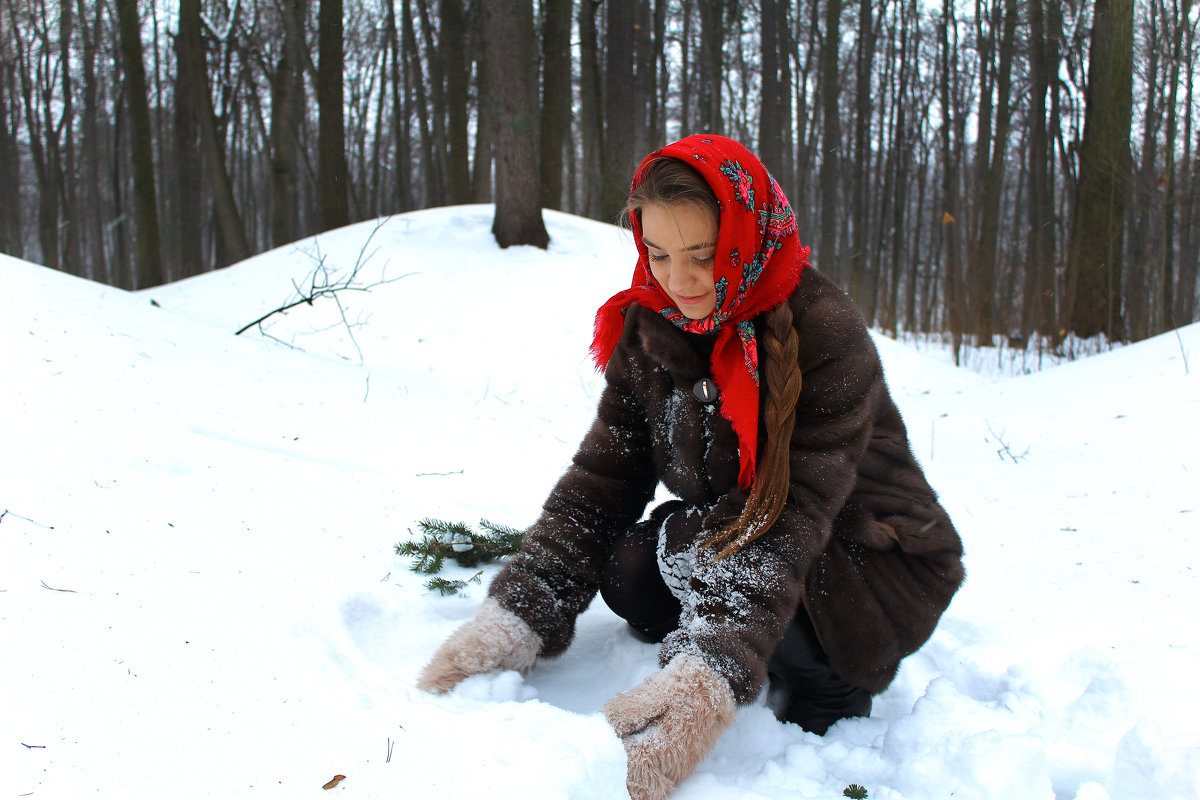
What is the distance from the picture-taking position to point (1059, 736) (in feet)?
4.93

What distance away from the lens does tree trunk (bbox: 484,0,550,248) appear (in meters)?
7.45

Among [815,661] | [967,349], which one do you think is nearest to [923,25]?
Answer: [967,349]

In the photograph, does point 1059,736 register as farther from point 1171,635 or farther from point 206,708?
point 206,708

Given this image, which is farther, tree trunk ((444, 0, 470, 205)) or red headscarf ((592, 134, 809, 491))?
tree trunk ((444, 0, 470, 205))

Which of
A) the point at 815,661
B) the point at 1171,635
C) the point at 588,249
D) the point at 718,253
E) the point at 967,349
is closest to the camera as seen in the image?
the point at 718,253

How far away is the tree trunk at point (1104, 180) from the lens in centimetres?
771

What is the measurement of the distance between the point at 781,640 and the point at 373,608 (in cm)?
98

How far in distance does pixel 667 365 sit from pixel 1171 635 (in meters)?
1.42

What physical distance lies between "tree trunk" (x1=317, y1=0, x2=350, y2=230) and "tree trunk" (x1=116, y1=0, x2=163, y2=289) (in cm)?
259

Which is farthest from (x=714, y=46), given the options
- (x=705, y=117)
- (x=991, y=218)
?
(x=991, y=218)

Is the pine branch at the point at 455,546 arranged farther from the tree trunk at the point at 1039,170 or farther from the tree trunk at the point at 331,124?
the tree trunk at the point at 331,124

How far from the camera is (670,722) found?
134 cm

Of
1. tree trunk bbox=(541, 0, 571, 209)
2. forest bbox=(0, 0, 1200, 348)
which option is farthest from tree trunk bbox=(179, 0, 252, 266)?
tree trunk bbox=(541, 0, 571, 209)

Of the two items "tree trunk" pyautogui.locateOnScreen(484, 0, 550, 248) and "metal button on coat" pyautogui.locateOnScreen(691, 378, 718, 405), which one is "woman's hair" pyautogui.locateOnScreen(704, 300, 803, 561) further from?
"tree trunk" pyautogui.locateOnScreen(484, 0, 550, 248)
